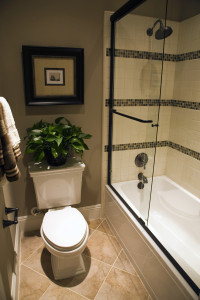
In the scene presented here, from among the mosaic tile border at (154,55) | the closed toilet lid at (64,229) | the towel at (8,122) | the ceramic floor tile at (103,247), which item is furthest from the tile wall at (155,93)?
the towel at (8,122)

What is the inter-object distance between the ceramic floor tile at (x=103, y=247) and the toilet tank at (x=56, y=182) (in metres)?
0.49

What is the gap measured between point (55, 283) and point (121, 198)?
913mm

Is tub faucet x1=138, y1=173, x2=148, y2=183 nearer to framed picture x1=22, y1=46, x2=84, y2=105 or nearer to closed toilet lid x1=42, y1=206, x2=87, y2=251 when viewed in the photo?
closed toilet lid x1=42, y1=206, x2=87, y2=251

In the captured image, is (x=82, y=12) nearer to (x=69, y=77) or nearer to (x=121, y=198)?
(x=69, y=77)

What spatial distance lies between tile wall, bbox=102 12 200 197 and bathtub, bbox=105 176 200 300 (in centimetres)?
16

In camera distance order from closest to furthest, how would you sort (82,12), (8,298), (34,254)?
(8,298) → (82,12) → (34,254)

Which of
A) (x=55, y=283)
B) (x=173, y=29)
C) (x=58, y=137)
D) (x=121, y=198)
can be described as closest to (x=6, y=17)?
(x=58, y=137)

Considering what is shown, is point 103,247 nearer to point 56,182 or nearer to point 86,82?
point 56,182

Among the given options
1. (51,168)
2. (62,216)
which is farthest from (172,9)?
(62,216)

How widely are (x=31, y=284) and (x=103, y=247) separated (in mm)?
707

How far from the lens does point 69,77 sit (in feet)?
6.55

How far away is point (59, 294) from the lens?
5.50 ft

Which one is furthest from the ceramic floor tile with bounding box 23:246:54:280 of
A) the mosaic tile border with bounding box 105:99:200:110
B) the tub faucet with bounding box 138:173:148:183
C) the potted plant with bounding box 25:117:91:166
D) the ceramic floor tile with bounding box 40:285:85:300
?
the mosaic tile border with bounding box 105:99:200:110

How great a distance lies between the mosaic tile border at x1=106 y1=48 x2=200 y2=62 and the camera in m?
1.94
